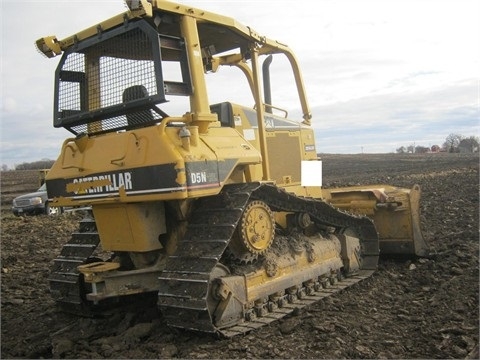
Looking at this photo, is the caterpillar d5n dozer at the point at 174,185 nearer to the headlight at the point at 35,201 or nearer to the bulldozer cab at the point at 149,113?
the bulldozer cab at the point at 149,113

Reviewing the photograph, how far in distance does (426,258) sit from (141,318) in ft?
14.7

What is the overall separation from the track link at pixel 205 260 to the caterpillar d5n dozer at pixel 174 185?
1 centimetres

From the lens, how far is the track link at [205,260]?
4.45 m

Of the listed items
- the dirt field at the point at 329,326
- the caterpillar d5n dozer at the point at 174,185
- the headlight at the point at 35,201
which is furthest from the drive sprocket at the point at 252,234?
the headlight at the point at 35,201

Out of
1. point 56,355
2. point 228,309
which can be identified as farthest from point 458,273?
point 56,355

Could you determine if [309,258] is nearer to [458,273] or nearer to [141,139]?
[458,273]

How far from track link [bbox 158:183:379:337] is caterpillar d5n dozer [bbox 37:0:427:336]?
0.04 feet

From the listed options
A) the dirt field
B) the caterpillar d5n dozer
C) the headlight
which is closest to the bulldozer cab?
the caterpillar d5n dozer

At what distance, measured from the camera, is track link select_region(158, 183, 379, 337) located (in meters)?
4.45

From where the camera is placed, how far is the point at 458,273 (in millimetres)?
6750

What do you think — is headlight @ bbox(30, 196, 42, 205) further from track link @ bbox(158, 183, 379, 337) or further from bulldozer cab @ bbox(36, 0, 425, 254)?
track link @ bbox(158, 183, 379, 337)

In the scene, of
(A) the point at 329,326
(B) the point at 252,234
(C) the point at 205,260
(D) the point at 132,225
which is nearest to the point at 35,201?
(D) the point at 132,225

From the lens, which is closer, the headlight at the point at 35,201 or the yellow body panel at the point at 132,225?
the yellow body panel at the point at 132,225

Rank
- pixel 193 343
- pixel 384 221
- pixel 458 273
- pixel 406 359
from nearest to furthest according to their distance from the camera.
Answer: pixel 406 359, pixel 193 343, pixel 458 273, pixel 384 221
